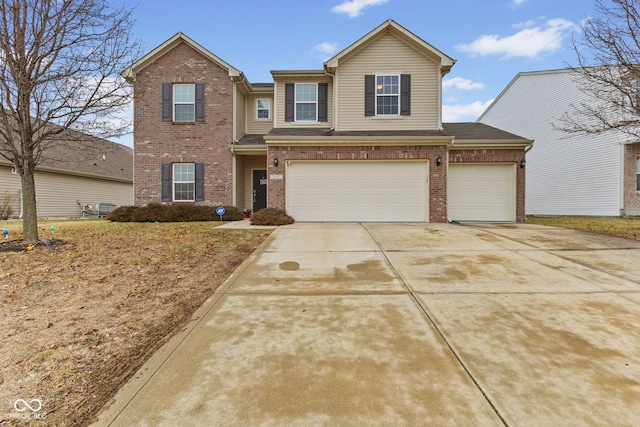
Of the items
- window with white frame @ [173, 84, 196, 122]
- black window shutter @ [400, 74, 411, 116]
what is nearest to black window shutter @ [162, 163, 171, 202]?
window with white frame @ [173, 84, 196, 122]

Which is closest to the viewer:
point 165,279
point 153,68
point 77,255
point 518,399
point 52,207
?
point 518,399

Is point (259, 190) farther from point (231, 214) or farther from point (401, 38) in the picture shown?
point (401, 38)

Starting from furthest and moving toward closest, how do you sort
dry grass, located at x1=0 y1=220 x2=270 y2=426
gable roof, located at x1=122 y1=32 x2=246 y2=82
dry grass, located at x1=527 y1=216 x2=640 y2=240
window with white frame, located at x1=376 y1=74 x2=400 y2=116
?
gable roof, located at x1=122 y1=32 x2=246 y2=82
window with white frame, located at x1=376 y1=74 x2=400 y2=116
dry grass, located at x1=527 y1=216 x2=640 y2=240
dry grass, located at x1=0 y1=220 x2=270 y2=426

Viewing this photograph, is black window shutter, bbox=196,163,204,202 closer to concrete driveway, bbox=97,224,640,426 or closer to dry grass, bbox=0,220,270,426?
dry grass, bbox=0,220,270,426

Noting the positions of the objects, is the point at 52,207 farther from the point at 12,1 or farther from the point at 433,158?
the point at 433,158

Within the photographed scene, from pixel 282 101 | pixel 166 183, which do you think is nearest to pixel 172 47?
pixel 282 101

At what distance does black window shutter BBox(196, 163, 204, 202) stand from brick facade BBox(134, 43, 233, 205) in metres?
0.15

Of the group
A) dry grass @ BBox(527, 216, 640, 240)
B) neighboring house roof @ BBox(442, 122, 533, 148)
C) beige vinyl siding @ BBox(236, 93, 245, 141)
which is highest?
beige vinyl siding @ BBox(236, 93, 245, 141)

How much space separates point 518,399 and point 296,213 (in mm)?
9667

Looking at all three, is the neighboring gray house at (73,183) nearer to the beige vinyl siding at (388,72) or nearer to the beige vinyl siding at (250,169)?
the beige vinyl siding at (250,169)

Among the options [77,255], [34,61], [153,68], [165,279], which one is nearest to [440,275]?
[165,279]

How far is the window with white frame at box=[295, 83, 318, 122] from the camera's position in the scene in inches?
523

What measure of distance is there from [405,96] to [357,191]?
4286 mm

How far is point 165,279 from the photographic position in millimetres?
4836
